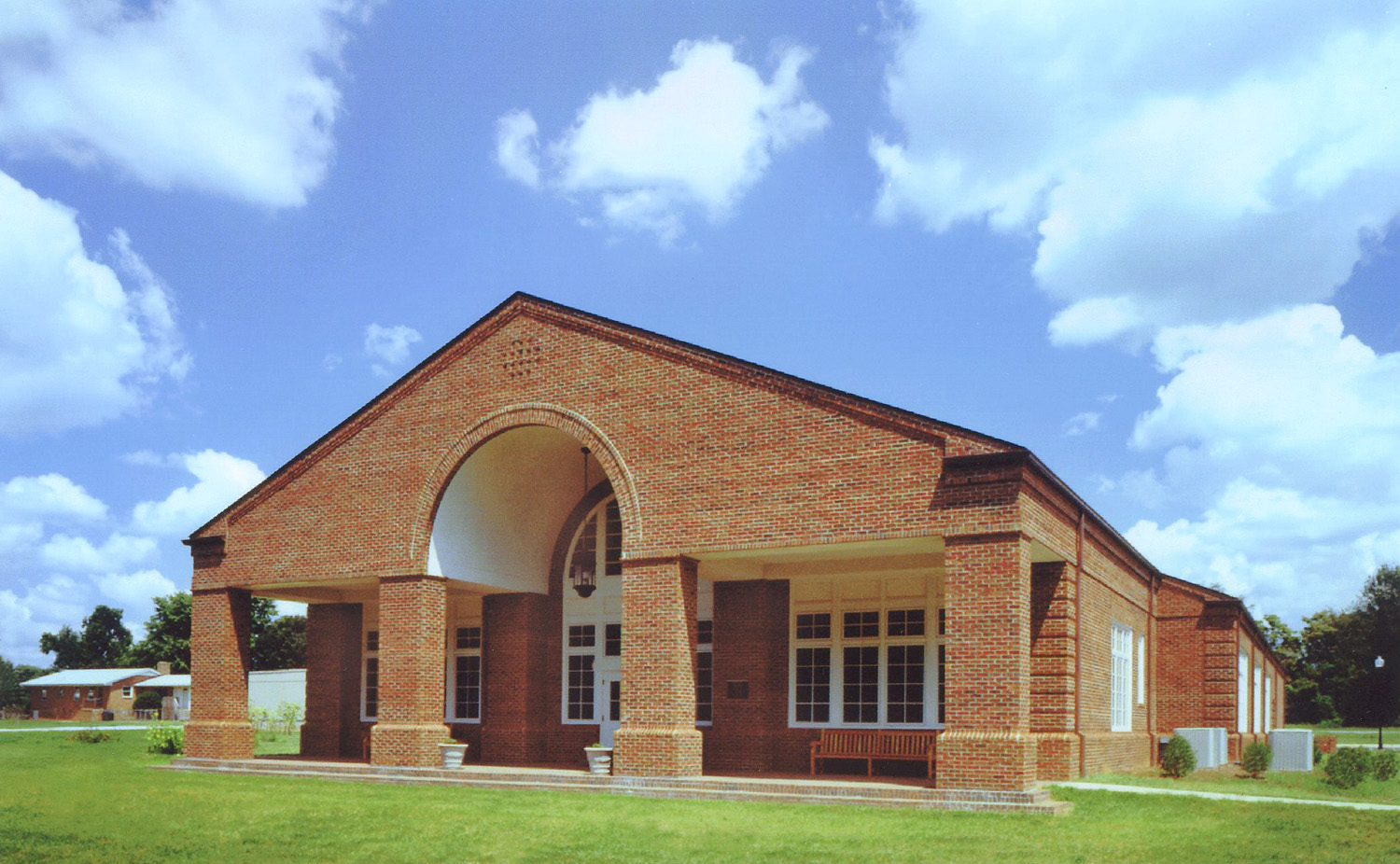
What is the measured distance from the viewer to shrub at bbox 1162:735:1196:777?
23.6 m

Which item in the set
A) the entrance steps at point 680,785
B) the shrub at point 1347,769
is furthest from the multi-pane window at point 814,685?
the shrub at point 1347,769

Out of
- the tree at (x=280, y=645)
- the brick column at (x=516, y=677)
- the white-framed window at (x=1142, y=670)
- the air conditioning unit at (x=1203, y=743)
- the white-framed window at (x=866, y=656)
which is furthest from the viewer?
the tree at (x=280, y=645)

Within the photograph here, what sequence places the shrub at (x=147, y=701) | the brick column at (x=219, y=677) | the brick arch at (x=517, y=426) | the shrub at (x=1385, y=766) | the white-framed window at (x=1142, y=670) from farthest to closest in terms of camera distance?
1. the shrub at (x=147, y=701)
2. the white-framed window at (x=1142, y=670)
3. the shrub at (x=1385, y=766)
4. the brick column at (x=219, y=677)
5. the brick arch at (x=517, y=426)

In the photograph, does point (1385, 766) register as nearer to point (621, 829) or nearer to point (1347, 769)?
point (1347, 769)

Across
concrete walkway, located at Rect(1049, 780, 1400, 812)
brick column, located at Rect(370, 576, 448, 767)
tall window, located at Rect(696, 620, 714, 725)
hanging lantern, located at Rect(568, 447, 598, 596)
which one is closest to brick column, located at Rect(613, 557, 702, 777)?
hanging lantern, located at Rect(568, 447, 598, 596)

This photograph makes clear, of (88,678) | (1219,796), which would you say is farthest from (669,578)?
(88,678)

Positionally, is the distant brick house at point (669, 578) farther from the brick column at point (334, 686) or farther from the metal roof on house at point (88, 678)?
the metal roof on house at point (88, 678)

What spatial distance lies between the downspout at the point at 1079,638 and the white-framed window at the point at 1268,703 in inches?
1013

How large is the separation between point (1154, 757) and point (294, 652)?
197 feet

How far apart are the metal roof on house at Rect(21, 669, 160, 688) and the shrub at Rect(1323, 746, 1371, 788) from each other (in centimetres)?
7432

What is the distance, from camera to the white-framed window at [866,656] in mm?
21406

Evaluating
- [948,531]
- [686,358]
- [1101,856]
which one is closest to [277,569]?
[686,358]

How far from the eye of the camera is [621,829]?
48.5 ft

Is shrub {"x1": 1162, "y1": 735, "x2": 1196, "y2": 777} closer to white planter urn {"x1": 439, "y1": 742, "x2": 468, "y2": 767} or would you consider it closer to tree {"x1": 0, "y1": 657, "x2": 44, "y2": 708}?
white planter urn {"x1": 439, "y1": 742, "x2": 468, "y2": 767}
